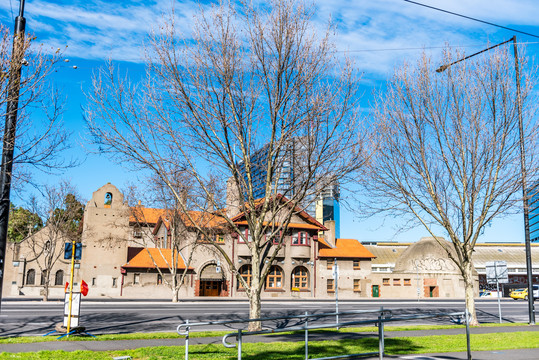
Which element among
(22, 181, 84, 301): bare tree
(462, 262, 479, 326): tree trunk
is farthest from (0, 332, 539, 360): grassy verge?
(22, 181, 84, 301): bare tree

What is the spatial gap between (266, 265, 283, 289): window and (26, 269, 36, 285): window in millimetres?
24089

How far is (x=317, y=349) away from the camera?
12250 mm

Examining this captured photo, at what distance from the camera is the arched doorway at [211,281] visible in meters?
51.4

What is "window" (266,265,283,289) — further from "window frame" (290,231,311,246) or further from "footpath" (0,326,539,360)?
"footpath" (0,326,539,360)

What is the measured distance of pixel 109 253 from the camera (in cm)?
5084

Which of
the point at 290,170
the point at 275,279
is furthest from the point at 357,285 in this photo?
the point at 290,170

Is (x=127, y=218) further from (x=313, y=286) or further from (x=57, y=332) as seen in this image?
(x=57, y=332)

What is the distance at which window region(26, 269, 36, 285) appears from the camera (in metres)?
50.9

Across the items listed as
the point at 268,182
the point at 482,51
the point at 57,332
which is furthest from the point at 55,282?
the point at 482,51

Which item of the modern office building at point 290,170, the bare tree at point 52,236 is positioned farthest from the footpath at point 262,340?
the bare tree at point 52,236

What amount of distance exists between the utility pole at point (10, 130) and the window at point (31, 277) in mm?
45206

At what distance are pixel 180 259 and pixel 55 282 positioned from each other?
42.4 ft

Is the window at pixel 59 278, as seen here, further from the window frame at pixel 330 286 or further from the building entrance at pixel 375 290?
the building entrance at pixel 375 290

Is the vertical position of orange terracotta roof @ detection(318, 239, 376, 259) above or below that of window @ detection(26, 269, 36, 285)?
above
